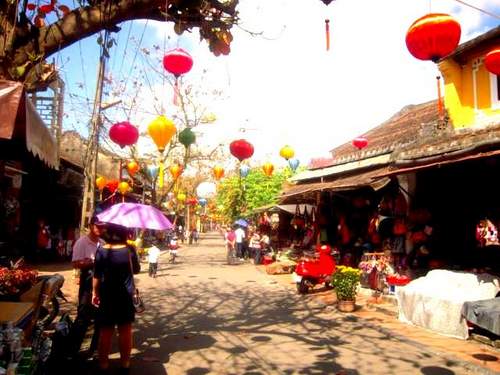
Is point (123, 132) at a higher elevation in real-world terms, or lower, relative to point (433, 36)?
lower

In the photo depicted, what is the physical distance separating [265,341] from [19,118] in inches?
215

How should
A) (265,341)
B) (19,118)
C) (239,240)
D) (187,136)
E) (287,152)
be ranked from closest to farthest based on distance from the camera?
(19,118), (265,341), (187,136), (287,152), (239,240)

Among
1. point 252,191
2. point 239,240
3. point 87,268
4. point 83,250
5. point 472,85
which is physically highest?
point 472,85

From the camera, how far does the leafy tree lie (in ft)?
→ 95.3

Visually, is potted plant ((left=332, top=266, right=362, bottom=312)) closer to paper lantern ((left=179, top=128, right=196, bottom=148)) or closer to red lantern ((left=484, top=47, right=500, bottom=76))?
paper lantern ((left=179, top=128, right=196, bottom=148))

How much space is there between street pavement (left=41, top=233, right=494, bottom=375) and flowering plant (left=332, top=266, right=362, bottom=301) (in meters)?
0.43

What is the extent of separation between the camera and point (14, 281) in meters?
6.79

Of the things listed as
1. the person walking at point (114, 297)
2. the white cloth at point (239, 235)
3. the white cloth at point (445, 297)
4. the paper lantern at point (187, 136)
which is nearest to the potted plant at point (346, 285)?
the white cloth at point (445, 297)

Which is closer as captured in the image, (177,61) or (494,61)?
(177,61)

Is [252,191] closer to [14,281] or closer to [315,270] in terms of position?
[315,270]

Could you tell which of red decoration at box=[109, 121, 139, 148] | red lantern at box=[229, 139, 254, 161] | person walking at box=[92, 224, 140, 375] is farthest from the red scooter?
person walking at box=[92, 224, 140, 375]

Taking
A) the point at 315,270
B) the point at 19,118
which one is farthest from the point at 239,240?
the point at 19,118

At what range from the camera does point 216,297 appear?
1277 cm

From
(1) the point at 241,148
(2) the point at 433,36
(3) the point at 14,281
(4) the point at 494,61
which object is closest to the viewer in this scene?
(2) the point at 433,36
